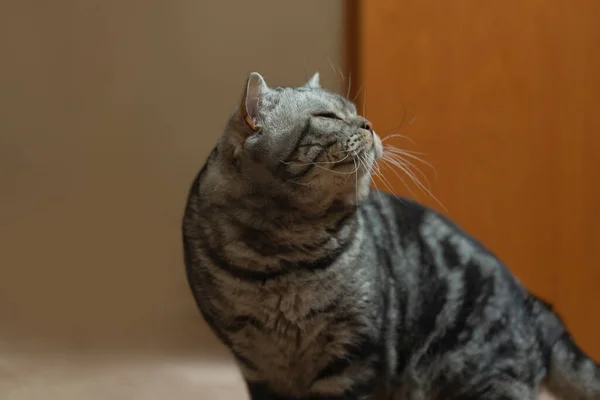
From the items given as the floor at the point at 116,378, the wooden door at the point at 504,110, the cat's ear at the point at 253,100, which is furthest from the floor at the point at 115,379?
the cat's ear at the point at 253,100

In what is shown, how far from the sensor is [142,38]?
1.63m

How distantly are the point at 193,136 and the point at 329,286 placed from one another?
2.56 feet

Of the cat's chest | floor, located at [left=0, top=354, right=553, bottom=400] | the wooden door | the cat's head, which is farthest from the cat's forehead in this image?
floor, located at [left=0, top=354, right=553, bottom=400]

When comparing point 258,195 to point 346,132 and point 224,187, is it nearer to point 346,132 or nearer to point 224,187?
point 224,187

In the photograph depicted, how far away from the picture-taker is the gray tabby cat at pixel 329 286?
1010 mm

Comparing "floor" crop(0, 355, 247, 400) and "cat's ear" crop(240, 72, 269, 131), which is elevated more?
"cat's ear" crop(240, 72, 269, 131)

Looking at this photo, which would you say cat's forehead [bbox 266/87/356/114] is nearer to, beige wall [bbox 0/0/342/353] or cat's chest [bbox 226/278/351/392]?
cat's chest [bbox 226/278/351/392]

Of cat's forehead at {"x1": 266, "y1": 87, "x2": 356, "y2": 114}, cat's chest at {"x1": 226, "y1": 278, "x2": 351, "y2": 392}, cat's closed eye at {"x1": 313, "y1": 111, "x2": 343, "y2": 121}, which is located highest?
cat's forehead at {"x1": 266, "y1": 87, "x2": 356, "y2": 114}

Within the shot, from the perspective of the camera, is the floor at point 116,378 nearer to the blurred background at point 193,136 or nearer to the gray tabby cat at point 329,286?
the blurred background at point 193,136

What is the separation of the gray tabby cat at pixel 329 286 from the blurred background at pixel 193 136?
1.71 ft

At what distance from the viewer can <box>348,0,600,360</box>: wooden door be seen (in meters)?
1.58

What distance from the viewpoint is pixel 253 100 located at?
1.02 metres

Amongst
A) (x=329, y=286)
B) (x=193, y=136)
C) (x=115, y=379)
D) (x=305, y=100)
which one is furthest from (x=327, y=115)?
(x=115, y=379)

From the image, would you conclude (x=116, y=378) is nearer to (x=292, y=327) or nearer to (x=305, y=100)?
(x=292, y=327)
